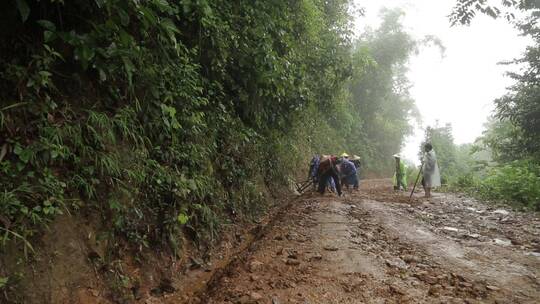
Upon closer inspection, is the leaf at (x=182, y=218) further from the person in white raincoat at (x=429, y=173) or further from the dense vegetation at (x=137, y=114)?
the person in white raincoat at (x=429, y=173)

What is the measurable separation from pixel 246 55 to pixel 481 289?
17.0 ft

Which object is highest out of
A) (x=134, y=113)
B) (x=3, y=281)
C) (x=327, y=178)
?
(x=134, y=113)

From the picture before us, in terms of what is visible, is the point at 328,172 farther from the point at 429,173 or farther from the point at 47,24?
the point at 47,24

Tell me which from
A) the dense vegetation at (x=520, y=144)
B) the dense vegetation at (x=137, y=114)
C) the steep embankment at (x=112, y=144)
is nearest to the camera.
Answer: the steep embankment at (x=112, y=144)

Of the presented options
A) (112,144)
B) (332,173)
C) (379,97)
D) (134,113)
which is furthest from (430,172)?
(379,97)

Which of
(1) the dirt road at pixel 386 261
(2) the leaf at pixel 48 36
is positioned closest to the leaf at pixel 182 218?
(1) the dirt road at pixel 386 261

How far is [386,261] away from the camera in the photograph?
4.68 metres

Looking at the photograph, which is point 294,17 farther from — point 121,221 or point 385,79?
point 385,79

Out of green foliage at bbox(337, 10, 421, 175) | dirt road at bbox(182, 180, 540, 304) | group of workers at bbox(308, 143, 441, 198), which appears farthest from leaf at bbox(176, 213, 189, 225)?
green foliage at bbox(337, 10, 421, 175)

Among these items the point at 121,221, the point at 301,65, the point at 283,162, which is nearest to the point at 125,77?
the point at 121,221

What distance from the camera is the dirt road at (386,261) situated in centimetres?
379

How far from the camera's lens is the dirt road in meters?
3.79

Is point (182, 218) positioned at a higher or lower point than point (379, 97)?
lower

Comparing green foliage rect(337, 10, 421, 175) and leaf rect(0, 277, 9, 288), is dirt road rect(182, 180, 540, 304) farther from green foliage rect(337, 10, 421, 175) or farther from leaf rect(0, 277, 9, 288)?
green foliage rect(337, 10, 421, 175)
